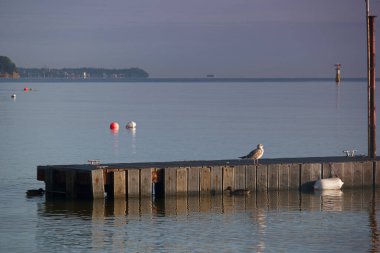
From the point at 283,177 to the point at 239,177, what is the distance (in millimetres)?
2260

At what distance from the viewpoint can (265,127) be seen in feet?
335

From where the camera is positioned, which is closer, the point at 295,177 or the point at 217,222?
the point at 217,222

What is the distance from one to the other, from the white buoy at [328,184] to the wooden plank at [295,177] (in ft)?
2.82

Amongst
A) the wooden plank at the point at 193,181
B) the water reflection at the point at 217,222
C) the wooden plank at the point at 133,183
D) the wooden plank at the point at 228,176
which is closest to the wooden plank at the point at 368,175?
the water reflection at the point at 217,222

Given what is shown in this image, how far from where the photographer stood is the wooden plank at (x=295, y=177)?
151 ft

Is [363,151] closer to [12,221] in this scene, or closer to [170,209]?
[170,209]

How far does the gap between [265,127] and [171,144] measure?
80.5 ft

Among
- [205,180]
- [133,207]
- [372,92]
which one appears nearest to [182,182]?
[205,180]

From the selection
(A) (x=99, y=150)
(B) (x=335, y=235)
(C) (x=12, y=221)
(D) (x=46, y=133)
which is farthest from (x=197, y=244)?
(D) (x=46, y=133)

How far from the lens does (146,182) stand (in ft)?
142

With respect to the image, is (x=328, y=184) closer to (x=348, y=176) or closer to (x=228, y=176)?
(x=348, y=176)

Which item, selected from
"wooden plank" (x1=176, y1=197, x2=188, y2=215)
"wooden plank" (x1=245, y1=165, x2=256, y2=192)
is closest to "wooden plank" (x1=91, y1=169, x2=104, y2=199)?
"wooden plank" (x1=176, y1=197, x2=188, y2=215)

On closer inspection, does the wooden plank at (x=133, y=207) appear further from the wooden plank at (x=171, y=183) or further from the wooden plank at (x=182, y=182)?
the wooden plank at (x=182, y=182)

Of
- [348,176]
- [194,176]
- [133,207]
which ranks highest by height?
[194,176]
